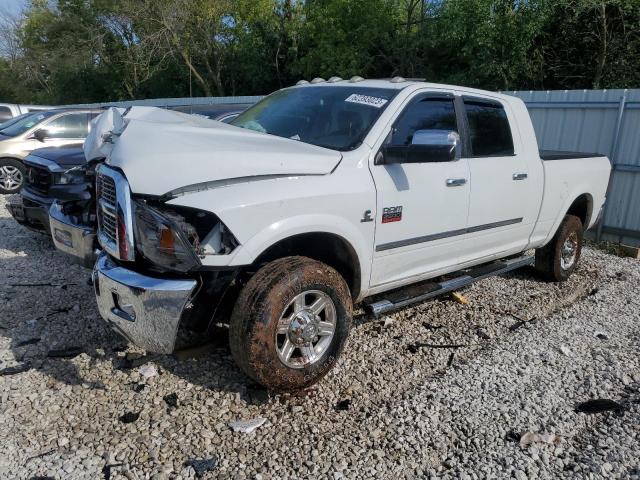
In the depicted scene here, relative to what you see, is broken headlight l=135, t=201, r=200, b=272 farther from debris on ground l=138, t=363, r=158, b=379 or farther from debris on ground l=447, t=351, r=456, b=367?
debris on ground l=447, t=351, r=456, b=367

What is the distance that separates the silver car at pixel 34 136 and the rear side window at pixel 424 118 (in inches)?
299

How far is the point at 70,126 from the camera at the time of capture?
10023mm

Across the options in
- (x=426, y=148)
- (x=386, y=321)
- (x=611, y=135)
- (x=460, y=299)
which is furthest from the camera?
(x=611, y=135)

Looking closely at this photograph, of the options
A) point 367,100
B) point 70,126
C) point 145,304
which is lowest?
point 145,304

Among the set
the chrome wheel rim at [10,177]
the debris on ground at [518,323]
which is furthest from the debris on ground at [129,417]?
the chrome wheel rim at [10,177]

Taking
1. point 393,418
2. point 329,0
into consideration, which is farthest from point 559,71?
point 393,418

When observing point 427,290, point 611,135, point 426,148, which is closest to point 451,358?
point 427,290

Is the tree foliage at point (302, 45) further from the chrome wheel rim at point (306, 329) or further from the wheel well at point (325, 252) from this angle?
the chrome wheel rim at point (306, 329)

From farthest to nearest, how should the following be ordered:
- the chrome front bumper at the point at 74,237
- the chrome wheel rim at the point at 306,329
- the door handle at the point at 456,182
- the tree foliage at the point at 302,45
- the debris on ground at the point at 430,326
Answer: the tree foliage at the point at 302,45
the debris on ground at the point at 430,326
the door handle at the point at 456,182
the chrome front bumper at the point at 74,237
the chrome wheel rim at the point at 306,329

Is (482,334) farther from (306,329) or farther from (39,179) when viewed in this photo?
(39,179)

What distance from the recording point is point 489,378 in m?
3.73

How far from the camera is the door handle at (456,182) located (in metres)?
4.09

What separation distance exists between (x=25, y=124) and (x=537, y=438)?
10.3 m

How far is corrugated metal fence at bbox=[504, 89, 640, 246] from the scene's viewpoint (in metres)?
7.96
